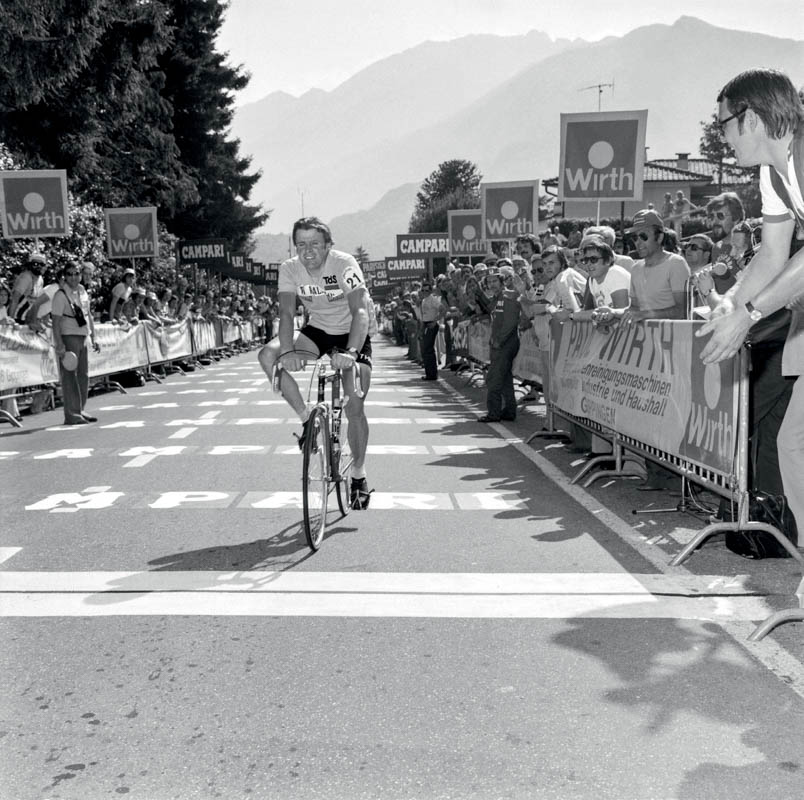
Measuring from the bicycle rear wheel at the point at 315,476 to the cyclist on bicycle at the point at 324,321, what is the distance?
0.17 metres

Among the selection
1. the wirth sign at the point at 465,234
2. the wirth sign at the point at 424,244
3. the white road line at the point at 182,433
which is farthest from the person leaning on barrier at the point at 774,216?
the wirth sign at the point at 424,244

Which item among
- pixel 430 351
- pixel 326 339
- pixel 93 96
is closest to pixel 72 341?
pixel 326 339

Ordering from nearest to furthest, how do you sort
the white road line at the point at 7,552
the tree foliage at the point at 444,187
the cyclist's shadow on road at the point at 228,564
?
1. the cyclist's shadow on road at the point at 228,564
2. the white road line at the point at 7,552
3. the tree foliage at the point at 444,187

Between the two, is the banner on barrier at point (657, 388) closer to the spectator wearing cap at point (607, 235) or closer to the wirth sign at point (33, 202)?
the spectator wearing cap at point (607, 235)

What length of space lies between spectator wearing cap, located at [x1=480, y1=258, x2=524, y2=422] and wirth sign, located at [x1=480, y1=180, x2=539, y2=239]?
913 centimetres

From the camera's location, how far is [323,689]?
12.7 ft

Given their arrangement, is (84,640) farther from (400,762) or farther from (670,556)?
(670,556)

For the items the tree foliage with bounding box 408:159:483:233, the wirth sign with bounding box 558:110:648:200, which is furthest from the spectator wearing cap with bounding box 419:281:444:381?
the tree foliage with bounding box 408:159:483:233

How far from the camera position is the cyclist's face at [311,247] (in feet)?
21.9

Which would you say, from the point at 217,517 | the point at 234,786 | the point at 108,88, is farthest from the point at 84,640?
the point at 108,88

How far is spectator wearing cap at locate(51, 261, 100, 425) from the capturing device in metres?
13.9

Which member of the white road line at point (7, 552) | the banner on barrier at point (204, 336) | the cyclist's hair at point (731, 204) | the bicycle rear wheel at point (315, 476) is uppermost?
the cyclist's hair at point (731, 204)

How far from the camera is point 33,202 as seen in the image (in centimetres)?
1948

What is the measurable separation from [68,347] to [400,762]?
12043 mm
